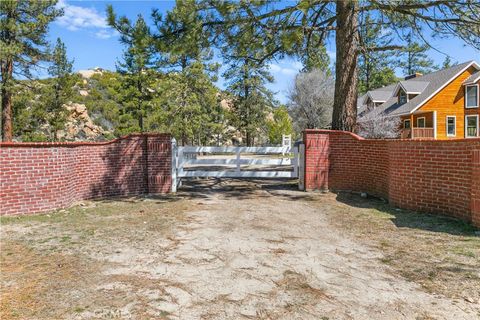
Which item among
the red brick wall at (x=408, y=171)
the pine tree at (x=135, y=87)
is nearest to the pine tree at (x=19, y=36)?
the pine tree at (x=135, y=87)

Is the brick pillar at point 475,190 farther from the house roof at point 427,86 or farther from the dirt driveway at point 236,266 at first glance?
→ the house roof at point 427,86

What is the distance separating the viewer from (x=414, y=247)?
188 inches

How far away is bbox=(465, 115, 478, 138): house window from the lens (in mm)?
27639

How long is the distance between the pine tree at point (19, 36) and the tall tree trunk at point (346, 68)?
622 inches

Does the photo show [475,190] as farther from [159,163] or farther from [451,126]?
[451,126]

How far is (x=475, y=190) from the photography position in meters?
5.50

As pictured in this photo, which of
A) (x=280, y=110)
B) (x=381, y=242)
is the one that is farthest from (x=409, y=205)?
(x=280, y=110)

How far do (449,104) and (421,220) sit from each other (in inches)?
1001

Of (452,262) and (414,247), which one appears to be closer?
(452,262)

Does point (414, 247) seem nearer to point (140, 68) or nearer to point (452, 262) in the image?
point (452, 262)

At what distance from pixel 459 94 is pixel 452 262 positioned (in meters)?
28.4

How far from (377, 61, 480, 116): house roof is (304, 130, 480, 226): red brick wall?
2036cm

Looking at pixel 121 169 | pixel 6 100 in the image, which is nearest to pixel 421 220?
pixel 121 169

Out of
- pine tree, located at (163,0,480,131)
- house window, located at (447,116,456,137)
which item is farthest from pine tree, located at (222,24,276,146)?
pine tree, located at (163,0,480,131)
